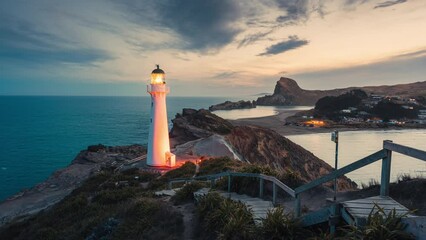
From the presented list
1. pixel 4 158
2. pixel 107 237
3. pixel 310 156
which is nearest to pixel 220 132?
pixel 310 156

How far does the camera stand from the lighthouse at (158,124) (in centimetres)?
2509

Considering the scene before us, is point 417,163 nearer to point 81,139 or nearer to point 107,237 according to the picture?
point 107,237

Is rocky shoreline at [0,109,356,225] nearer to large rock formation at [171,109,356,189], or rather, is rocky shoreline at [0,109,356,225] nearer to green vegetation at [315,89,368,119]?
large rock formation at [171,109,356,189]

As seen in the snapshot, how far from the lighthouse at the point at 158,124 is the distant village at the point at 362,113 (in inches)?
3054

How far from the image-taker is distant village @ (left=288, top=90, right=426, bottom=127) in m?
98.5

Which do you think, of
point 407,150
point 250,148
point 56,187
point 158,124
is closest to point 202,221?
point 407,150

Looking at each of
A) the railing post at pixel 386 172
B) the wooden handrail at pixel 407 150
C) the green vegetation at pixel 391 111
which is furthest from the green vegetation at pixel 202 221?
the green vegetation at pixel 391 111

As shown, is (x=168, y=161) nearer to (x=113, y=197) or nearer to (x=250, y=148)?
(x=113, y=197)

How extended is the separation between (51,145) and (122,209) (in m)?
68.4

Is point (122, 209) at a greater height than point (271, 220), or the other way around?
point (271, 220)

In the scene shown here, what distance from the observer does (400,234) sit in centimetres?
448

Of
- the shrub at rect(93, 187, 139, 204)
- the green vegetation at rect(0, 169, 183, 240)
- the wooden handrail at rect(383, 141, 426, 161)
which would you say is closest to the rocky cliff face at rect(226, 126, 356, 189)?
the shrub at rect(93, 187, 139, 204)

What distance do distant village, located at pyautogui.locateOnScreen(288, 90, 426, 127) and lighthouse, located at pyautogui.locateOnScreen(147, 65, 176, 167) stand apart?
77568mm

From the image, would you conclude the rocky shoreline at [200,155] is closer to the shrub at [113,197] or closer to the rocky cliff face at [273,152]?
the rocky cliff face at [273,152]
